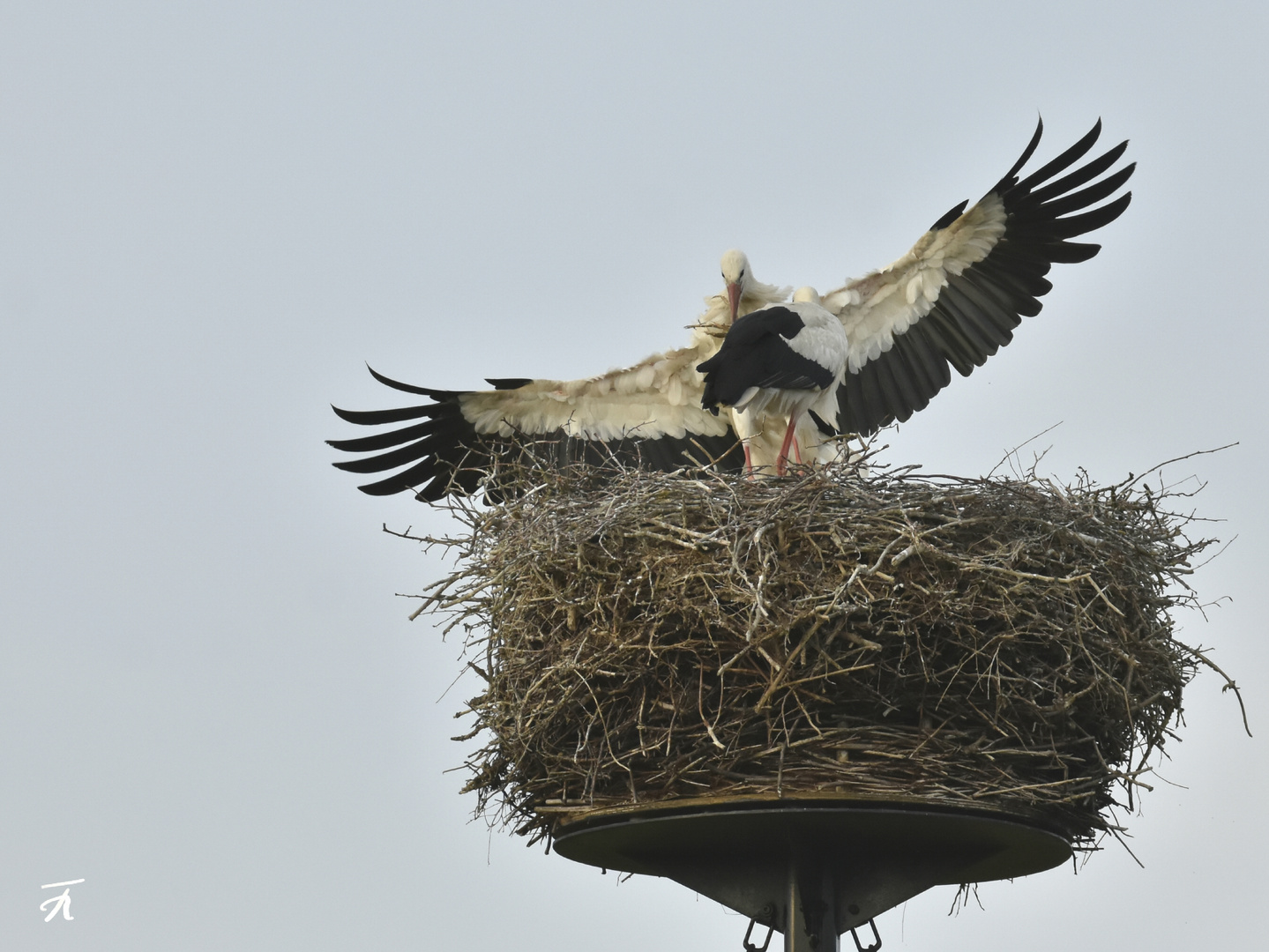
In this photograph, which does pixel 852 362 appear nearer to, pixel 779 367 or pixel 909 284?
pixel 909 284

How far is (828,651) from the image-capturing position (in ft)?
16.0

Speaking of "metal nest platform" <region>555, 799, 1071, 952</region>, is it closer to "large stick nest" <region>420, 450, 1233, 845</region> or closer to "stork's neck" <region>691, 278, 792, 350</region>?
"large stick nest" <region>420, 450, 1233, 845</region>

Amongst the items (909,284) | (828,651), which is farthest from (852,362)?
(828,651)

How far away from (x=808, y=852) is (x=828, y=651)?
74 centimetres

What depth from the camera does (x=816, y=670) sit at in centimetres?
479

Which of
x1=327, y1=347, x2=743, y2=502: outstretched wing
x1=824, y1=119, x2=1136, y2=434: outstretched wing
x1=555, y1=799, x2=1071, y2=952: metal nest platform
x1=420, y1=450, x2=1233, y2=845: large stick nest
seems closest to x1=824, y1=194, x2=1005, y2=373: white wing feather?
x1=824, y1=119, x2=1136, y2=434: outstretched wing

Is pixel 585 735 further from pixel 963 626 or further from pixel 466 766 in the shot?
pixel 963 626

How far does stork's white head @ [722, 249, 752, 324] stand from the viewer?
7.23 metres

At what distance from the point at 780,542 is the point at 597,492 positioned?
0.77m

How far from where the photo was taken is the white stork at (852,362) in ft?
24.0

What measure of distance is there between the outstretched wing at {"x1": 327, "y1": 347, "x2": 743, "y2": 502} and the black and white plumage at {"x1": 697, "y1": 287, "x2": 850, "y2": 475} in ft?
2.21

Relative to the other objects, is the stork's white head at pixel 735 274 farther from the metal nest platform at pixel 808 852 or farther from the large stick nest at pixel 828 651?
the metal nest platform at pixel 808 852

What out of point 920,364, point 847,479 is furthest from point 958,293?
point 847,479

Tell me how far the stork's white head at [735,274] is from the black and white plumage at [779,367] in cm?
35
